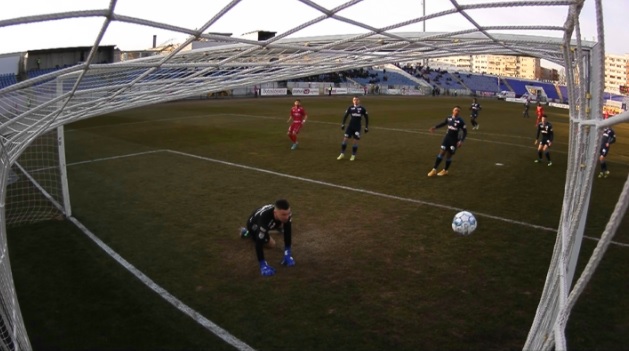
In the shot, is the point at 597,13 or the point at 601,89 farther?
the point at 601,89

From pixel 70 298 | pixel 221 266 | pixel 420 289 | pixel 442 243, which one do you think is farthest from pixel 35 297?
pixel 442 243

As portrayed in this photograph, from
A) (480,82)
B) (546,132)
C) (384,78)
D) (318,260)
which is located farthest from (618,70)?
(318,260)

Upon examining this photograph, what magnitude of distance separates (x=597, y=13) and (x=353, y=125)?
10676 millimetres

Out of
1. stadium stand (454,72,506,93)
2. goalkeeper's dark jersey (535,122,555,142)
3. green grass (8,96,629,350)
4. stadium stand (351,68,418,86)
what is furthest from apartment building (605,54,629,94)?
green grass (8,96,629,350)

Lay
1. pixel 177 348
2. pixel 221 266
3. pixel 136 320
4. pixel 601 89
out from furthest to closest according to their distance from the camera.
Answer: pixel 221 266, pixel 136 320, pixel 177 348, pixel 601 89

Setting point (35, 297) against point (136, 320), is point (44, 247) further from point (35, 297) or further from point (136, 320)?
point (136, 320)

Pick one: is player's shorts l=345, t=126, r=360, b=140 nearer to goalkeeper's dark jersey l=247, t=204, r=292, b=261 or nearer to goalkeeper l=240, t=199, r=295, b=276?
goalkeeper l=240, t=199, r=295, b=276

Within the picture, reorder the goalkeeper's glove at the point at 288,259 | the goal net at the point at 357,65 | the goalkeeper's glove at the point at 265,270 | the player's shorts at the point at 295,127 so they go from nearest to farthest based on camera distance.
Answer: the goal net at the point at 357,65 < the goalkeeper's glove at the point at 265,270 < the goalkeeper's glove at the point at 288,259 < the player's shorts at the point at 295,127

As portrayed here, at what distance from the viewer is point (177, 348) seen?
13.6 feet

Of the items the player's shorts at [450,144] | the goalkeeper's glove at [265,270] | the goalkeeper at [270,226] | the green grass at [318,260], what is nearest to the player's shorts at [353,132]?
the green grass at [318,260]

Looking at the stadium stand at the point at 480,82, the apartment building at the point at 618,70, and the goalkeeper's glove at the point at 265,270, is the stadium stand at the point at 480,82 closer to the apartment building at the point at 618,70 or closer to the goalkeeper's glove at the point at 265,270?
the apartment building at the point at 618,70

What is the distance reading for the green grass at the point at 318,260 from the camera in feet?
14.5

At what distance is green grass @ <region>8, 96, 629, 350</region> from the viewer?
442cm

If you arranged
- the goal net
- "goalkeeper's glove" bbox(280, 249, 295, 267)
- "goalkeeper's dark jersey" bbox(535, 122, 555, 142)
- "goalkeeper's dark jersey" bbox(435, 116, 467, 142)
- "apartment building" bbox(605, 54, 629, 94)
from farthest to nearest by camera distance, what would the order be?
1. "apartment building" bbox(605, 54, 629, 94)
2. "goalkeeper's dark jersey" bbox(535, 122, 555, 142)
3. "goalkeeper's dark jersey" bbox(435, 116, 467, 142)
4. "goalkeeper's glove" bbox(280, 249, 295, 267)
5. the goal net
